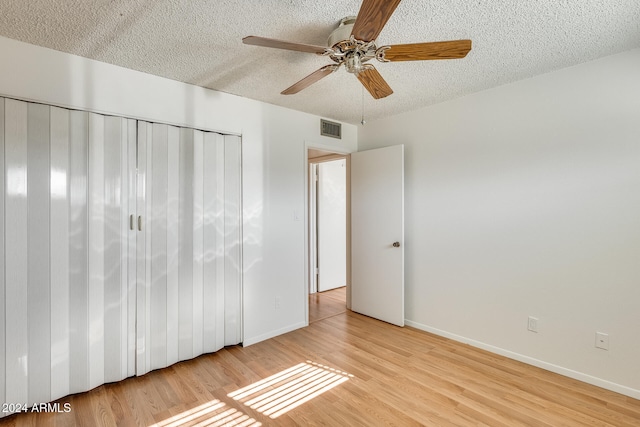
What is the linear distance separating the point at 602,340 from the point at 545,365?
0.47 m

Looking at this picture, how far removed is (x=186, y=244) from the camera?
2639 millimetres

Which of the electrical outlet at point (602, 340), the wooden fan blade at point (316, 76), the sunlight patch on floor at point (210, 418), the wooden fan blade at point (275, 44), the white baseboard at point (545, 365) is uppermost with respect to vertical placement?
the wooden fan blade at point (316, 76)

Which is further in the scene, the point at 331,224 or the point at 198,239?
the point at 331,224

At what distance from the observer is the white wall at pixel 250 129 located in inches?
80.3

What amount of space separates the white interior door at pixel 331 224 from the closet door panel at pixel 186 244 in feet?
8.25

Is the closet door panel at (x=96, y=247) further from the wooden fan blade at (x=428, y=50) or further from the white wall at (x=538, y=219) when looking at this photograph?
the white wall at (x=538, y=219)

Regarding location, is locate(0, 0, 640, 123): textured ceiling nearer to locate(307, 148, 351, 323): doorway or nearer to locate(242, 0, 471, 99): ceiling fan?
locate(242, 0, 471, 99): ceiling fan

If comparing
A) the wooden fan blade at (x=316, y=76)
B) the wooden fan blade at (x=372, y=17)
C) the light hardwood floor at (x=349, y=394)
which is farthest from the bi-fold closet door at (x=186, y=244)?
the wooden fan blade at (x=372, y=17)

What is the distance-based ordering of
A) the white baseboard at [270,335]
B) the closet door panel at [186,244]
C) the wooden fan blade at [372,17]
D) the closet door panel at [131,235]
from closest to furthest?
the wooden fan blade at [372,17], the closet door panel at [131,235], the closet door panel at [186,244], the white baseboard at [270,335]

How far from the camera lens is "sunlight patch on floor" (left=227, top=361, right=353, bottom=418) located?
2100 mm

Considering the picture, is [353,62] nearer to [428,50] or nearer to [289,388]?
[428,50]

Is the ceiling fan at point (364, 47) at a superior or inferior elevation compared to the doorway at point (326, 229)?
superior

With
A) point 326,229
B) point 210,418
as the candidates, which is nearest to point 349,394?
point 210,418

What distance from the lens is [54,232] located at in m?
2.06
